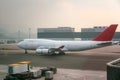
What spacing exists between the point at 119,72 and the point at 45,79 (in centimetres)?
1709

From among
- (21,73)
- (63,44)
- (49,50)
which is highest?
(63,44)

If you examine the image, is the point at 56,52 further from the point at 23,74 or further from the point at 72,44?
the point at 23,74

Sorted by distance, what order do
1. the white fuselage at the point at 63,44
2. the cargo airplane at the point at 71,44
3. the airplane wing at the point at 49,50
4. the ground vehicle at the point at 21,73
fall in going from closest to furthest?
the ground vehicle at the point at 21,73 < the airplane wing at the point at 49,50 < the cargo airplane at the point at 71,44 < the white fuselage at the point at 63,44

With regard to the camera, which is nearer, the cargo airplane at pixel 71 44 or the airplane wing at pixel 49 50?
the airplane wing at pixel 49 50

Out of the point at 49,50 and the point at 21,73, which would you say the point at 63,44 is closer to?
the point at 49,50

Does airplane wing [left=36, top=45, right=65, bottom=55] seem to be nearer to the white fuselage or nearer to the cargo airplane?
the cargo airplane

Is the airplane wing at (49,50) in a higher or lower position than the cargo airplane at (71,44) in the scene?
lower

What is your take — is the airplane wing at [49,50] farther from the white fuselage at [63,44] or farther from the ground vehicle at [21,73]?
the ground vehicle at [21,73]

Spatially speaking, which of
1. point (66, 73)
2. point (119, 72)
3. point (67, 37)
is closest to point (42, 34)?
point (67, 37)

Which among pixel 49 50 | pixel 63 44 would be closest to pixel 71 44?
pixel 63 44

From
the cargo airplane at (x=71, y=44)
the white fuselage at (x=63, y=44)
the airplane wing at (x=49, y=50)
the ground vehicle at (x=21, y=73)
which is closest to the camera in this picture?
the ground vehicle at (x=21, y=73)

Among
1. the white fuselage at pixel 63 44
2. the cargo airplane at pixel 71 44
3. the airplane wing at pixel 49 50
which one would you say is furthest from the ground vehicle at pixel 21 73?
the white fuselage at pixel 63 44

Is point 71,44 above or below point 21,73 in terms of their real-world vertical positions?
above

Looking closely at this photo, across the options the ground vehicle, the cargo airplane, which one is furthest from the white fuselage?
the ground vehicle
